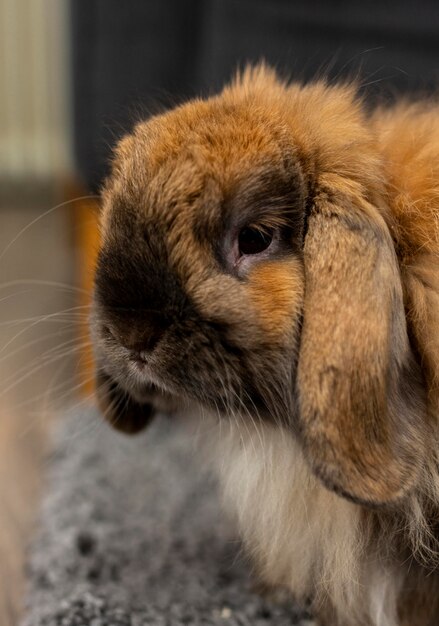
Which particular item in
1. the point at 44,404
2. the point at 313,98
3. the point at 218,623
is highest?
the point at 313,98

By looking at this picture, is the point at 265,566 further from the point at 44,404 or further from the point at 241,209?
the point at 44,404

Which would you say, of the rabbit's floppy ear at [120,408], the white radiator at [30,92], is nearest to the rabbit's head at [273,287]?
the rabbit's floppy ear at [120,408]

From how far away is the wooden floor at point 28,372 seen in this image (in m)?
1.08

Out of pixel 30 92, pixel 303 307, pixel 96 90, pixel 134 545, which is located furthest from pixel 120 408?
pixel 30 92

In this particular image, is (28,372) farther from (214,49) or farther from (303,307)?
(214,49)

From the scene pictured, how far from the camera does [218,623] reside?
94cm

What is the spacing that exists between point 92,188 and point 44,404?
1.69 feet

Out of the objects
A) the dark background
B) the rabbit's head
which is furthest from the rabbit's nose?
the dark background

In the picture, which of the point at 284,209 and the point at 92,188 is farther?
the point at 92,188

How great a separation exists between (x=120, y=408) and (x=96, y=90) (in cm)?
112

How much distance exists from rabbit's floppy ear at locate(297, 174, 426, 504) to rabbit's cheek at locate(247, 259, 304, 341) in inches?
0.5

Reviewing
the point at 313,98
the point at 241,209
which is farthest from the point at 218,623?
the point at 313,98

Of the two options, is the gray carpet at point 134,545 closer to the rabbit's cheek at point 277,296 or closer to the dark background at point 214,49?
the rabbit's cheek at point 277,296

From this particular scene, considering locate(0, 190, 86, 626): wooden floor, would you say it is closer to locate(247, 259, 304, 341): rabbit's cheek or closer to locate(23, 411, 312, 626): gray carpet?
locate(23, 411, 312, 626): gray carpet
